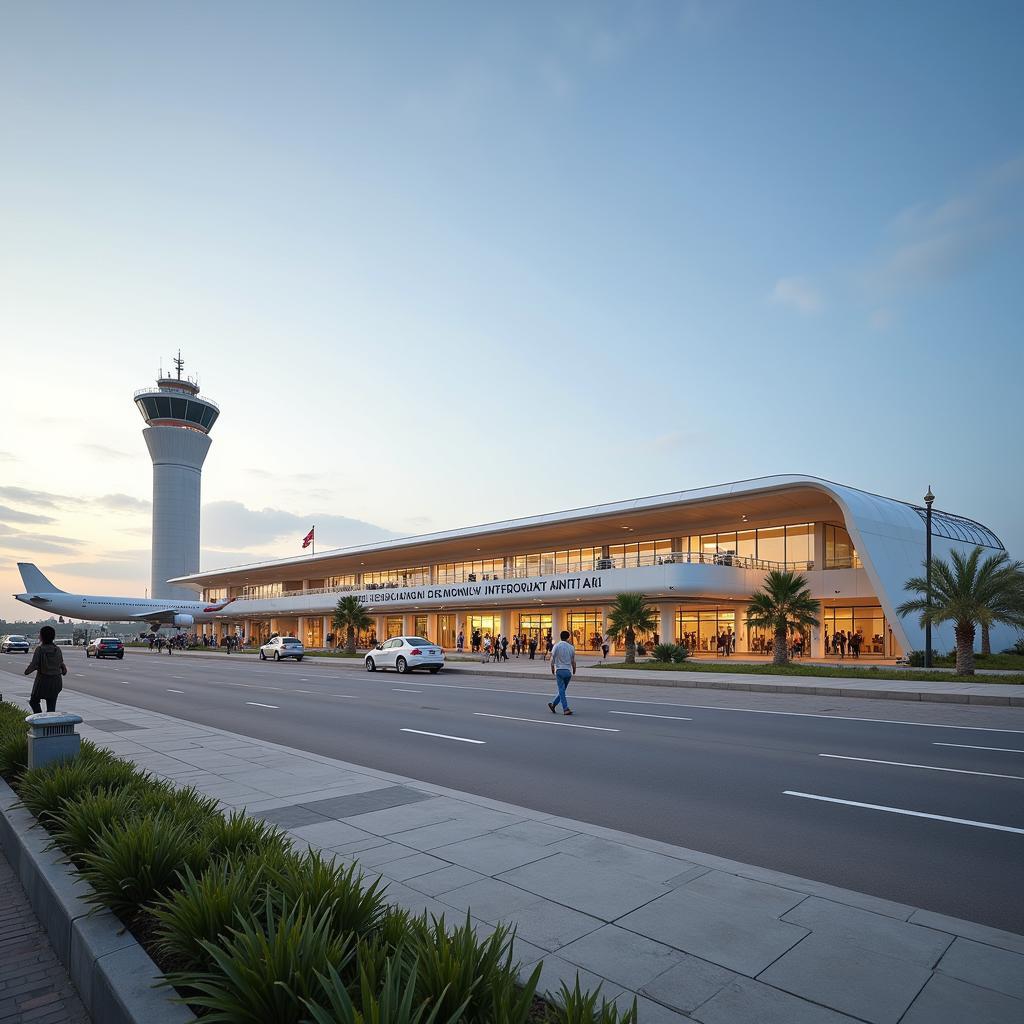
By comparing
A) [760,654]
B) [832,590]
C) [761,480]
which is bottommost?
[760,654]

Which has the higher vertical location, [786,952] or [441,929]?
[441,929]

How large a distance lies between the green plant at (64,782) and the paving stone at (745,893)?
4964 mm

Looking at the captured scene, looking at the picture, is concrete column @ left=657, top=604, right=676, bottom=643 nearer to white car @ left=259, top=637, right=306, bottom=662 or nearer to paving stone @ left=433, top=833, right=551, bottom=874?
white car @ left=259, top=637, right=306, bottom=662

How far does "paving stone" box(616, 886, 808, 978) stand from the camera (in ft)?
13.3

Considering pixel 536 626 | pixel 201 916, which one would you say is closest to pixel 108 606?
pixel 536 626

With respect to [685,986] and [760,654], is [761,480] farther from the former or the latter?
[685,986]

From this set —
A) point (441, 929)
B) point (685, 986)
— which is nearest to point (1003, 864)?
point (685, 986)

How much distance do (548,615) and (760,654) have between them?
15236 mm

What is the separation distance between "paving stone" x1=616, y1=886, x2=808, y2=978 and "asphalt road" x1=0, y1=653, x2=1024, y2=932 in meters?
1.30

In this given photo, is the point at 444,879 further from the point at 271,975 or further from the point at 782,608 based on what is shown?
the point at 782,608

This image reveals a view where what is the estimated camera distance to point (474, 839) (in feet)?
20.6

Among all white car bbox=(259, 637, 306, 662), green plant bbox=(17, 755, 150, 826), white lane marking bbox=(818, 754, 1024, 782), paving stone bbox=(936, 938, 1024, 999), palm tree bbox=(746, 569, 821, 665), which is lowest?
white car bbox=(259, 637, 306, 662)

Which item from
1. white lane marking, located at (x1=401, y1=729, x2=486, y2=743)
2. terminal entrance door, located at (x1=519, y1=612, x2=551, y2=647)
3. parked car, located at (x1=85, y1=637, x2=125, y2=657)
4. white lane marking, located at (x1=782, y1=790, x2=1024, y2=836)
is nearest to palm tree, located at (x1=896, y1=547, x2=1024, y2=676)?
white lane marking, located at (x1=401, y1=729, x2=486, y2=743)

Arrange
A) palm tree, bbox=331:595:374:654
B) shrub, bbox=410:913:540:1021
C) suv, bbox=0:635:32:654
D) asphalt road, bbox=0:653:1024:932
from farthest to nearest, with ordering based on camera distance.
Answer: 1. suv, bbox=0:635:32:654
2. palm tree, bbox=331:595:374:654
3. asphalt road, bbox=0:653:1024:932
4. shrub, bbox=410:913:540:1021
